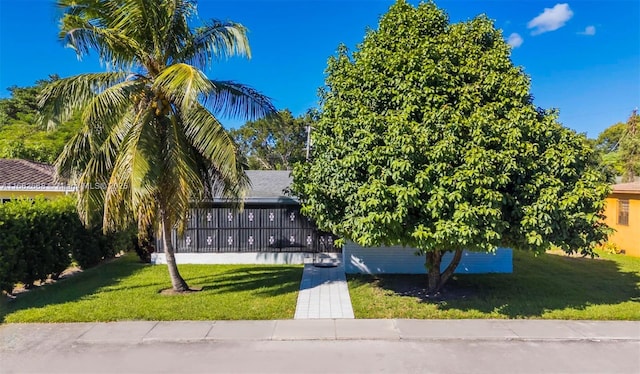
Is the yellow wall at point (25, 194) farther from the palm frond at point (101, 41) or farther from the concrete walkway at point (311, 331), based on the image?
the concrete walkway at point (311, 331)

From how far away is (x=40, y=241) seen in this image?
9609 millimetres

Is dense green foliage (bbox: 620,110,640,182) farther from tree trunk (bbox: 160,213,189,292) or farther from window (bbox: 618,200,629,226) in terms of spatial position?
tree trunk (bbox: 160,213,189,292)

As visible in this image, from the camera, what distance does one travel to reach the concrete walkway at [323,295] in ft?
25.6

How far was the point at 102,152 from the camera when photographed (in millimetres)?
8312

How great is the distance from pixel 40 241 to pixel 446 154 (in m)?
9.46

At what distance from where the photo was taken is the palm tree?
7.79 metres

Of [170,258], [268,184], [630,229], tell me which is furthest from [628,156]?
[170,258]

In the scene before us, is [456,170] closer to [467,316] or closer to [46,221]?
[467,316]

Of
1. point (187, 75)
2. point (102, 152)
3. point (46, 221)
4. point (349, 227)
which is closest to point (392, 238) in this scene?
point (349, 227)

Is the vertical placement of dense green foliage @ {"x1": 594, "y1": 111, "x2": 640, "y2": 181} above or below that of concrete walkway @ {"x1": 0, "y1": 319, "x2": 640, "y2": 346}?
above

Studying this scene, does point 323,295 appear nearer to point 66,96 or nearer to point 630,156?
point 66,96

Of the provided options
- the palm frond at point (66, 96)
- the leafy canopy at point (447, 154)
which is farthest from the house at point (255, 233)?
the palm frond at point (66, 96)

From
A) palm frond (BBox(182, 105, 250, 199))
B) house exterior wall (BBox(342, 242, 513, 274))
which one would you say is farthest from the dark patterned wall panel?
palm frond (BBox(182, 105, 250, 199))

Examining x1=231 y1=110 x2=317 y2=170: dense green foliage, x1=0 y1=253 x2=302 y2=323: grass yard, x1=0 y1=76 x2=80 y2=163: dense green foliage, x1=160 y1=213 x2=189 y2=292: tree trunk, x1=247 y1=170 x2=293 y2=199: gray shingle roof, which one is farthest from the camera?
x1=231 y1=110 x2=317 y2=170: dense green foliage
